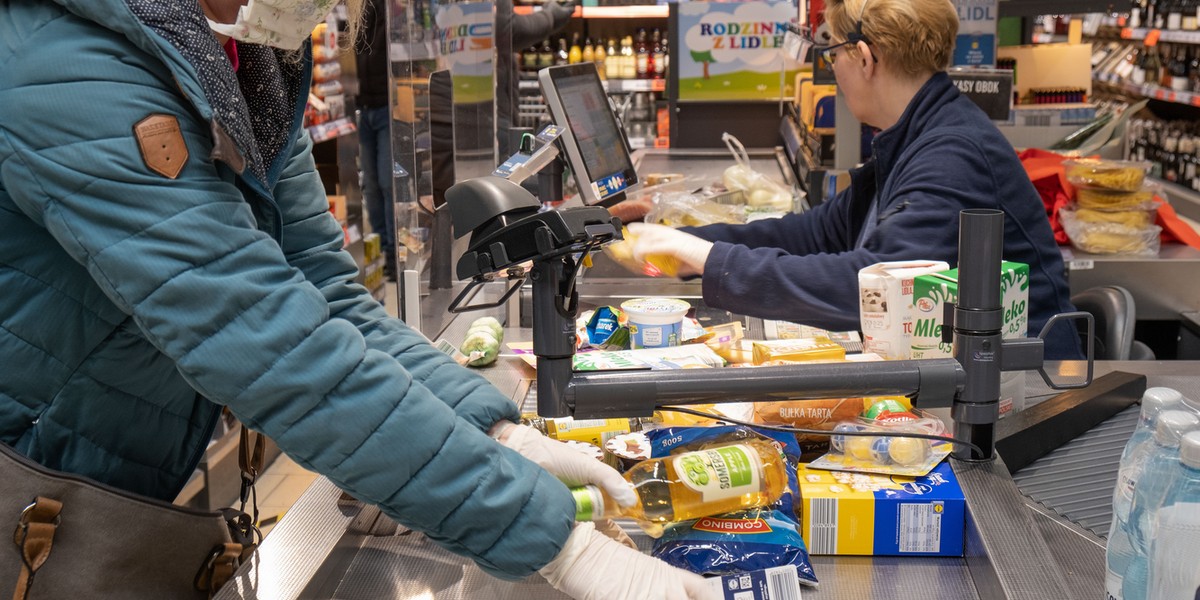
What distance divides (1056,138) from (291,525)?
12.8ft

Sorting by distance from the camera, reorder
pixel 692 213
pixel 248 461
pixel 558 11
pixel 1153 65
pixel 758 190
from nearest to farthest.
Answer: pixel 248 461 < pixel 692 213 < pixel 758 190 < pixel 558 11 < pixel 1153 65

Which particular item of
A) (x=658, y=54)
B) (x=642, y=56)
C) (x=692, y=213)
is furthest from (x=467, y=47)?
(x=658, y=54)

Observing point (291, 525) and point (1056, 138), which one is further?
point (1056, 138)

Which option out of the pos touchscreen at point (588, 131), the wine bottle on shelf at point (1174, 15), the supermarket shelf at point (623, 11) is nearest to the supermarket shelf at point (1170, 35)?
the wine bottle on shelf at point (1174, 15)

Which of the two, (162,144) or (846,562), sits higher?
(162,144)

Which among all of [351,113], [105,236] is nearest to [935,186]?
[105,236]

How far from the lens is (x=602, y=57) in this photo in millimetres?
7746

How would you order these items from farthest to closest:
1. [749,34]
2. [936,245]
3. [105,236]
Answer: [749,34] < [936,245] < [105,236]

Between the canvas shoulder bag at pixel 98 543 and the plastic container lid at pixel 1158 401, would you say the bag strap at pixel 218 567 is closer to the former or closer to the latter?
the canvas shoulder bag at pixel 98 543

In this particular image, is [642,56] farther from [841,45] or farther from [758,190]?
[841,45]

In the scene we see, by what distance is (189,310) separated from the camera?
0.99 m

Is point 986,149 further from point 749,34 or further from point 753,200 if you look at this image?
point 749,34

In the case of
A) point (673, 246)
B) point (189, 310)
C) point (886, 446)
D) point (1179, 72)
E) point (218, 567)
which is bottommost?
point (218, 567)

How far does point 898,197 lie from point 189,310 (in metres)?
1.73
